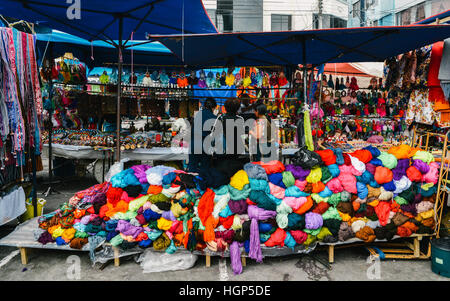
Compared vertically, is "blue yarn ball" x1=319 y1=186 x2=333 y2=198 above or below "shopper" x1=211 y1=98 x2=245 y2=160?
below

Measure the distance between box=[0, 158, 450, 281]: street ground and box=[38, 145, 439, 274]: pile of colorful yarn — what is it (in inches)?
9.8

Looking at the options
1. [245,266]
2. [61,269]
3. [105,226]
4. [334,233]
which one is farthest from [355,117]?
[61,269]

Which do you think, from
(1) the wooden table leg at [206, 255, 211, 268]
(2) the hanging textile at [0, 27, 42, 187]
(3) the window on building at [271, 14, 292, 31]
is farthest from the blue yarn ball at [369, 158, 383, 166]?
(3) the window on building at [271, 14, 292, 31]

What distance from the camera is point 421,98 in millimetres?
5164

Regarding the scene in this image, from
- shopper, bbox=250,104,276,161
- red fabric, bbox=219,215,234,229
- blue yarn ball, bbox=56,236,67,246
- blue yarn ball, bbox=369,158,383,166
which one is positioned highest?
shopper, bbox=250,104,276,161

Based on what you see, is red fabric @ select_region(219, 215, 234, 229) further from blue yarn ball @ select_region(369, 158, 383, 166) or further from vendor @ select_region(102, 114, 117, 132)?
vendor @ select_region(102, 114, 117, 132)

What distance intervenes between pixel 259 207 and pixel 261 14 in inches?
768

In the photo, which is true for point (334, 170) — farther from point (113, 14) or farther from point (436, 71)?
point (113, 14)

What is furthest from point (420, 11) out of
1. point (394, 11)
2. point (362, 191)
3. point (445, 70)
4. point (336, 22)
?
point (362, 191)

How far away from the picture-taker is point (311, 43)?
5.11 metres

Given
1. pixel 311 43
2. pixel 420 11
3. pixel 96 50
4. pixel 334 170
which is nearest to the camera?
pixel 334 170

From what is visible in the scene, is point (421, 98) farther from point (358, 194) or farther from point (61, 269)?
point (61, 269)

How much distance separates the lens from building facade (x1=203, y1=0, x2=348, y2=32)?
65.7 feet

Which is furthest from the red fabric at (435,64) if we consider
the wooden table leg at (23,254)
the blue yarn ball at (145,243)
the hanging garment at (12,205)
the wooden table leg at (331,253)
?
the hanging garment at (12,205)
